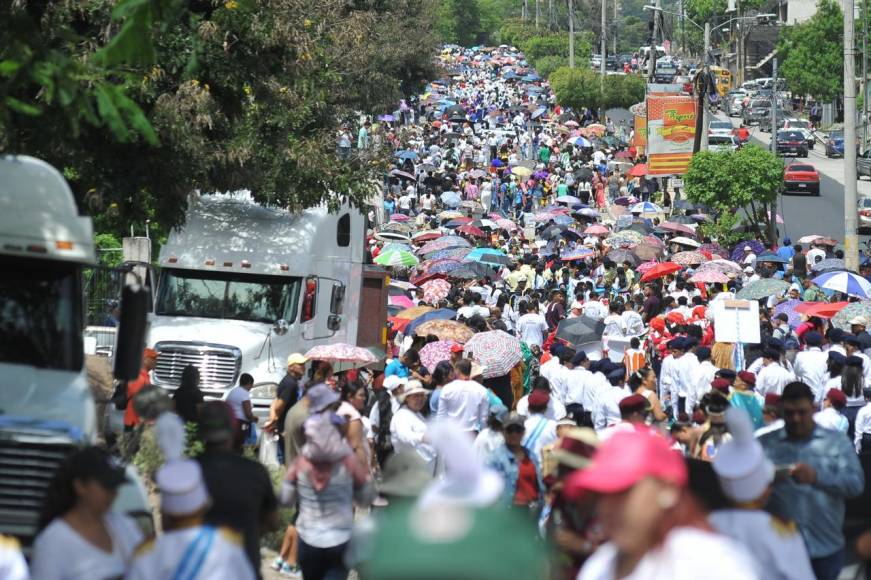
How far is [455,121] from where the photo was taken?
80.4m

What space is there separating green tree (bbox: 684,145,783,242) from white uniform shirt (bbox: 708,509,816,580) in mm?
34746

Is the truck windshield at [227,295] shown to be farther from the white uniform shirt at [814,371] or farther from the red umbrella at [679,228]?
the red umbrella at [679,228]

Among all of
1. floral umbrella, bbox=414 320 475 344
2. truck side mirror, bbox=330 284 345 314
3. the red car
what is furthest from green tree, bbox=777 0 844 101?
truck side mirror, bbox=330 284 345 314

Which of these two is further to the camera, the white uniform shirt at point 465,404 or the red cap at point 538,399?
the white uniform shirt at point 465,404

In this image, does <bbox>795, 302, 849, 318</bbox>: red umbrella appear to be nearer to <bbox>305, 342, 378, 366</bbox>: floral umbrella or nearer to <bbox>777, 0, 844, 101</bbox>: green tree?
<bbox>305, 342, 378, 366</bbox>: floral umbrella

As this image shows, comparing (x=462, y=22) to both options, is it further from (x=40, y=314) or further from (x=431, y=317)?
(x=40, y=314)

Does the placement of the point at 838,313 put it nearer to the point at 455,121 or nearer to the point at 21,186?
the point at 21,186

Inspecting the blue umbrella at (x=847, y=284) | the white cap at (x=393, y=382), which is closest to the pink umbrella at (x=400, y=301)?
the blue umbrella at (x=847, y=284)

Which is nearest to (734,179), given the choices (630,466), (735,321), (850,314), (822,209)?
(822,209)

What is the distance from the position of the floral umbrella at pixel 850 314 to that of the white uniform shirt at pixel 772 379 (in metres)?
3.77

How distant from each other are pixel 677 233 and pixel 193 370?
26367 millimetres

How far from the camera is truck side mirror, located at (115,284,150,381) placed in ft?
30.6

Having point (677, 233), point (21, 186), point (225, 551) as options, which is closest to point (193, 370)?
point (21, 186)

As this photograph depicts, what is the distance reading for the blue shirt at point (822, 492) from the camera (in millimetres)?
7891
